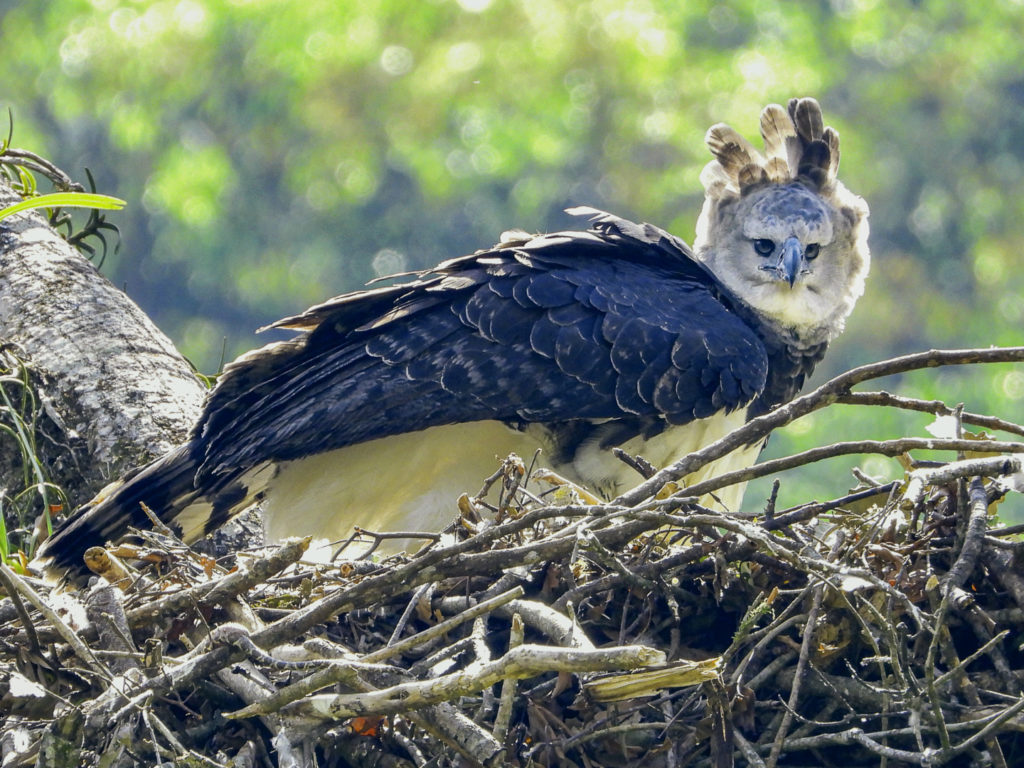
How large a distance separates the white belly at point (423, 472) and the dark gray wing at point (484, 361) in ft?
0.39

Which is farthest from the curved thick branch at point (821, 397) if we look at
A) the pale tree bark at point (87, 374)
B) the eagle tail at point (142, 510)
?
the pale tree bark at point (87, 374)

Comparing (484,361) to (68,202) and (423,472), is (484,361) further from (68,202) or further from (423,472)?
(68,202)

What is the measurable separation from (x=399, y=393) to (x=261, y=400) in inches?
11.9

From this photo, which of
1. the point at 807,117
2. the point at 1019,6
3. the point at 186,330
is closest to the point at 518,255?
the point at 807,117

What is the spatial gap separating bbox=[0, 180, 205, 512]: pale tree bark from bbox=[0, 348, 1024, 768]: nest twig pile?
1004 millimetres

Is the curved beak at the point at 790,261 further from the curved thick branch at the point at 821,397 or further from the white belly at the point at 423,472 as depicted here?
the curved thick branch at the point at 821,397

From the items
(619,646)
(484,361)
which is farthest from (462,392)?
(619,646)

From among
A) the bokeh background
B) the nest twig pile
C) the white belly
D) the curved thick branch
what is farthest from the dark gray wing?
the bokeh background

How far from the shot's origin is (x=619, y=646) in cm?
206

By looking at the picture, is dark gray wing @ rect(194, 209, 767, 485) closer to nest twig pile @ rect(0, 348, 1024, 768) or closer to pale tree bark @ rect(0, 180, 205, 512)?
pale tree bark @ rect(0, 180, 205, 512)

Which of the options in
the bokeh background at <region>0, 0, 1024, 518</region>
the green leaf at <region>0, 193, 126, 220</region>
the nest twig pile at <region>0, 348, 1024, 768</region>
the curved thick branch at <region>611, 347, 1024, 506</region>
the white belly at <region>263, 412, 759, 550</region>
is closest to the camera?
the nest twig pile at <region>0, 348, 1024, 768</region>

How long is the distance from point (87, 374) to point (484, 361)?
0.95 m

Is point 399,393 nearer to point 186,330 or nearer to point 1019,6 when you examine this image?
point 186,330

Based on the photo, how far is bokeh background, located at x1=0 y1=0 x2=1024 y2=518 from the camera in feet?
33.6
